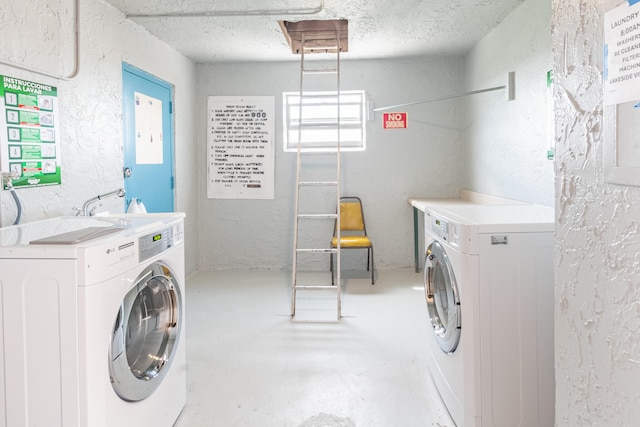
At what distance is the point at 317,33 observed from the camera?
13.0ft

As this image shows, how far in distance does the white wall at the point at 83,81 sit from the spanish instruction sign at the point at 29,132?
53 mm

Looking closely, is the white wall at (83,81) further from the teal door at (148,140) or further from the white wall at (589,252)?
→ the white wall at (589,252)

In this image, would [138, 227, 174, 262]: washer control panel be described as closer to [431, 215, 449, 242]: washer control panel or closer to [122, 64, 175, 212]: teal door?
[431, 215, 449, 242]: washer control panel

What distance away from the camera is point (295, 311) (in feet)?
12.3

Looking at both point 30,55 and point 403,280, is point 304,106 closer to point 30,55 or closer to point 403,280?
point 403,280

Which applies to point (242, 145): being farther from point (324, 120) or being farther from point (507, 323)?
point (507, 323)

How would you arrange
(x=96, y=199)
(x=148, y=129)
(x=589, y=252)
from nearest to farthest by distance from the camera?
1. (x=589, y=252)
2. (x=96, y=199)
3. (x=148, y=129)

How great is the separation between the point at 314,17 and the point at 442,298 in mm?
2328

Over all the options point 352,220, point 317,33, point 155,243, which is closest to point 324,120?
point 352,220

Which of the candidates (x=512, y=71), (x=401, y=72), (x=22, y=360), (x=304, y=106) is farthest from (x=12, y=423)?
(x=401, y=72)

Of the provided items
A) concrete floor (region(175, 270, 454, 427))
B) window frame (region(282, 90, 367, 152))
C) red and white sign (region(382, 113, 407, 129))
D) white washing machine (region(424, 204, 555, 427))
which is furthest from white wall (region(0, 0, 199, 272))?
red and white sign (region(382, 113, 407, 129))

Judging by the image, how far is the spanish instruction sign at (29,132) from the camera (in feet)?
7.32

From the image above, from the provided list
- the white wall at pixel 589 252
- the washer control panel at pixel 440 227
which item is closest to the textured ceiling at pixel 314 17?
the washer control panel at pixel 440 227

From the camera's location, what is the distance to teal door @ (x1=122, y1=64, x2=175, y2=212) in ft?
11.6
